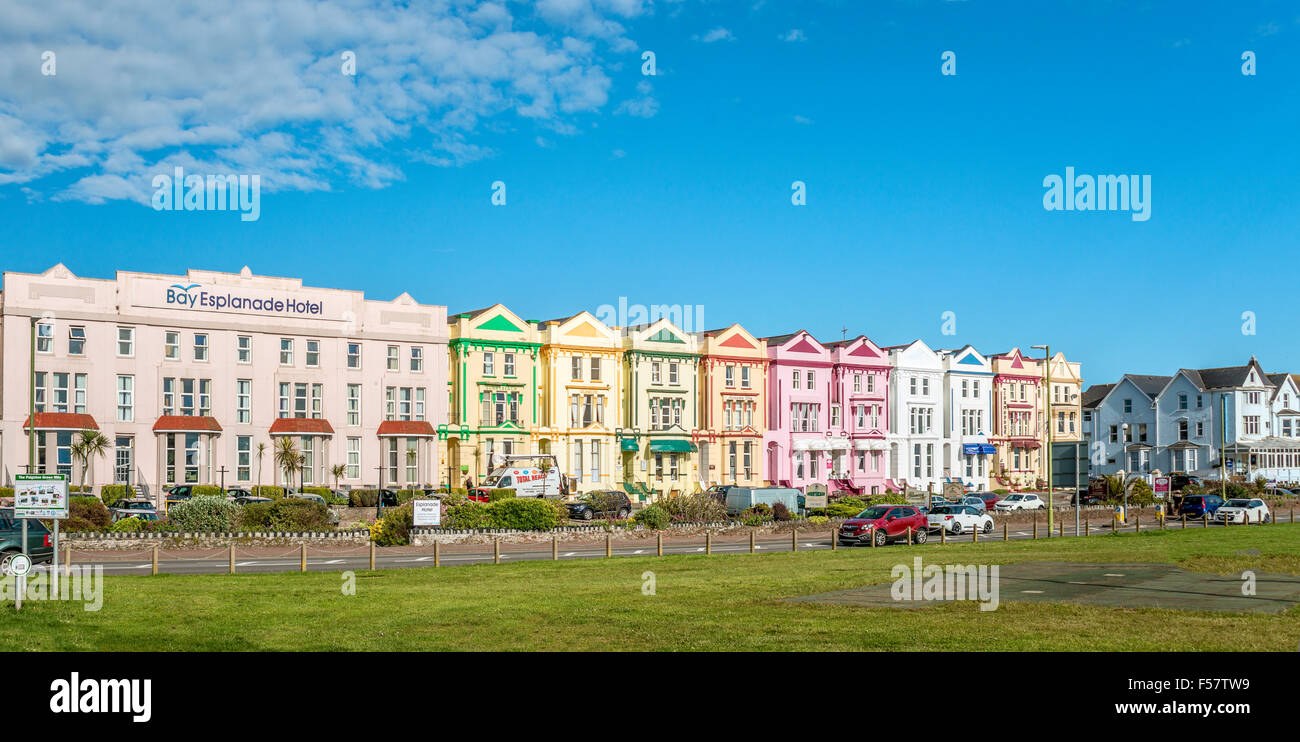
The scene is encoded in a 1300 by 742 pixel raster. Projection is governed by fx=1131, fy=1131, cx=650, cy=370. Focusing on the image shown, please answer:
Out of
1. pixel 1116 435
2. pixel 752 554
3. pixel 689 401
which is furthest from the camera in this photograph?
pixel 1116 435

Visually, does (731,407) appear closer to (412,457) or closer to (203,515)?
(412,457)

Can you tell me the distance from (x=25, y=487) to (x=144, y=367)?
4160 centimetres

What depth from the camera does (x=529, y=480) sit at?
56906 mm

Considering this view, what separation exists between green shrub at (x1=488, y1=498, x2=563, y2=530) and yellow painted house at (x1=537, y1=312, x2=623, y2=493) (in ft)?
81.8

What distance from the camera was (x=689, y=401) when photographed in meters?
73.7

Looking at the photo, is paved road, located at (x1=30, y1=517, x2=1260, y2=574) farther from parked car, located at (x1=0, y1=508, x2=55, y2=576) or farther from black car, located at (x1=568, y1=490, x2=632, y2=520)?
black car, located at (x1=568, y1=490, x2=632, y2=520)

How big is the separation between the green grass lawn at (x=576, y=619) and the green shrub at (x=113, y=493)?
29.4 meters

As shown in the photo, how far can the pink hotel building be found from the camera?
54.2m

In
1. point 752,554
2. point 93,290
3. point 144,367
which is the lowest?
point 752,554

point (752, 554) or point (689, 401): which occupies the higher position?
point (689, 401)

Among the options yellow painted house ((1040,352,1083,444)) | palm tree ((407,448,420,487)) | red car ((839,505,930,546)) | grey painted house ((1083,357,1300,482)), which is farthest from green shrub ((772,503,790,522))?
grey painted house ((1083,357,1300,482))
